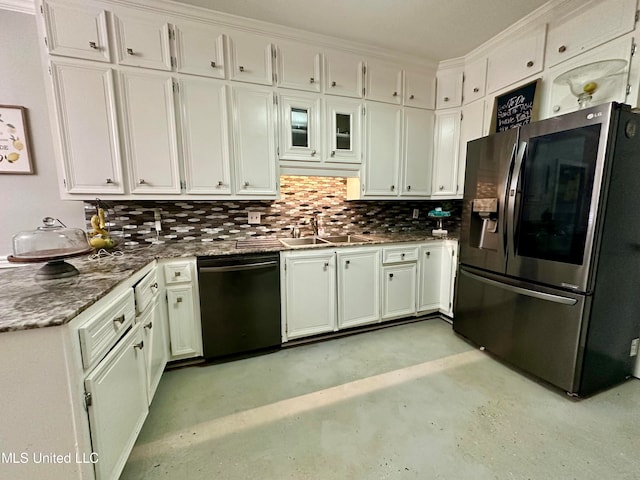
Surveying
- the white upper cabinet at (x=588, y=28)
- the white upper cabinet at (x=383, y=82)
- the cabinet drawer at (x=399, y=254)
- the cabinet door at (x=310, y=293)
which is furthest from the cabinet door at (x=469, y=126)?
the cabinet door at (x=310, y=293)

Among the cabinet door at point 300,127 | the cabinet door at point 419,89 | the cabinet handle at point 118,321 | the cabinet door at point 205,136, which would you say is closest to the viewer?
the cabinet handle at point 118,321

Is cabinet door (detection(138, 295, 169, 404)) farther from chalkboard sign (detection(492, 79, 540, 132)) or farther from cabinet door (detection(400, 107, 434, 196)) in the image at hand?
chalkboard sign (detection(492, 79, 540, 132))

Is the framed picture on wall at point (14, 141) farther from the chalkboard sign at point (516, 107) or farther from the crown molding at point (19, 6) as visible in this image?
the chalkboard sign at point (516, 107)

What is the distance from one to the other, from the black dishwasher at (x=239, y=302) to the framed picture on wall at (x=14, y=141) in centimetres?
159

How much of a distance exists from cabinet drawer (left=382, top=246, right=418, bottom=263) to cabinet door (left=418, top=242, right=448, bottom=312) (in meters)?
0.10

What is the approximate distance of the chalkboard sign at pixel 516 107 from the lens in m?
2.23

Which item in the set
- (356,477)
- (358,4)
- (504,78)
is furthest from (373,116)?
(356,477)

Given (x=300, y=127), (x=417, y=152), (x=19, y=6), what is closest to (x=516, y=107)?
(x=417, y=152)

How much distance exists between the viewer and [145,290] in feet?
5.37

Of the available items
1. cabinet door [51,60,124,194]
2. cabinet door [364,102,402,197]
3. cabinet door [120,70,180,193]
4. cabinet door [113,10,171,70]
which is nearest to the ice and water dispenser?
cabinet door [364,102,402,197]

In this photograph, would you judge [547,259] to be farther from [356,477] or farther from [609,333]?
[356,477]

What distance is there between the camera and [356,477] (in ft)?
4.16

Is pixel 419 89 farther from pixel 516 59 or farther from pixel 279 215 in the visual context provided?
pixel 279 215

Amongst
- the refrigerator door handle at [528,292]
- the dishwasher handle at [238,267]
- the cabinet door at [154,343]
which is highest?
the dishwasher handle at [238,267]
